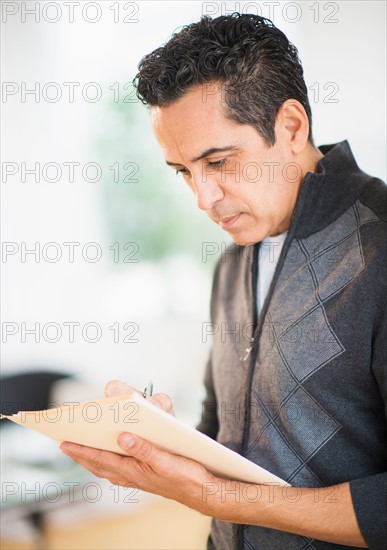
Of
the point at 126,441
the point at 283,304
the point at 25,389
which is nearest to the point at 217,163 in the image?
the point at 283,304

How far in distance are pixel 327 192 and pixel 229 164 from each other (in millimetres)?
194

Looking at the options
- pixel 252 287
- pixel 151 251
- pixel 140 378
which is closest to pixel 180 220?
pixel 151 251

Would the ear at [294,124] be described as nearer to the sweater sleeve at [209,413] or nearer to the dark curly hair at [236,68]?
the dark curly hair at [236,68]

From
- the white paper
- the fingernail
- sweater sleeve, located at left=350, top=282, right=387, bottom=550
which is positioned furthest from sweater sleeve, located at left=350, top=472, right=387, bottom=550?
the fingernail

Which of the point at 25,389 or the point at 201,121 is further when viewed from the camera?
the point at 25,389

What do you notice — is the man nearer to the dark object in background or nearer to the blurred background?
the dark object in background

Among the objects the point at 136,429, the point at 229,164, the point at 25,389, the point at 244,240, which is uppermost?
the point at 229,164

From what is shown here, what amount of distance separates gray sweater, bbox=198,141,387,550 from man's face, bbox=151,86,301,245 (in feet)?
A: 0.24

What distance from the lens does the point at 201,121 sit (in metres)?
1.24

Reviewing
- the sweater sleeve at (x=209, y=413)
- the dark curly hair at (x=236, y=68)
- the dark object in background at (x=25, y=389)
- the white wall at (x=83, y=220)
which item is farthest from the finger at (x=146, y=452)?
the white wall at (x=83, y=220)

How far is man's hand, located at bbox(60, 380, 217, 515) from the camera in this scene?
1.15m

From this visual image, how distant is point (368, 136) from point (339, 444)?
7.04 feet

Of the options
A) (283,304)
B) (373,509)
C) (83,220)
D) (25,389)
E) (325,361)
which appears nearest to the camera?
(373,509)

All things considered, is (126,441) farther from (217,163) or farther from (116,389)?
(217,163)
